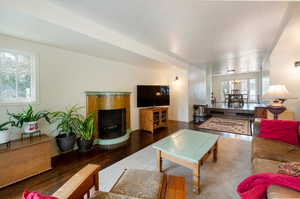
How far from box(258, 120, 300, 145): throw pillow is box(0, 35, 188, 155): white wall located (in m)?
3.24

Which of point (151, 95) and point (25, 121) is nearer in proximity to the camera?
point (25, 121)

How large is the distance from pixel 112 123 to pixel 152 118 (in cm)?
126

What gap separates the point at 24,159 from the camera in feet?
5.92

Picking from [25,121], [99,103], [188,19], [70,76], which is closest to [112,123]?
[99,103]

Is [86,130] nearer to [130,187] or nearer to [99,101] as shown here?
[99,101]

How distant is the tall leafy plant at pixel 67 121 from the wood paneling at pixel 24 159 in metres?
0.43

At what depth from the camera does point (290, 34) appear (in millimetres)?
2430

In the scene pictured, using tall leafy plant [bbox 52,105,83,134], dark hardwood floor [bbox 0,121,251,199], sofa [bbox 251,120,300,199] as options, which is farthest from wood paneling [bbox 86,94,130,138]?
sofa [bbox 251,120,300,199]

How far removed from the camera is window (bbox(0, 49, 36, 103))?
2.09 metres

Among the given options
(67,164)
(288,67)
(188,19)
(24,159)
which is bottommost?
(67,164)

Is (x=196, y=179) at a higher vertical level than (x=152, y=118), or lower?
lower

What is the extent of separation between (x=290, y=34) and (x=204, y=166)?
9.74 ft

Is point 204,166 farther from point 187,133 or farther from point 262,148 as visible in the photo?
point 262,148

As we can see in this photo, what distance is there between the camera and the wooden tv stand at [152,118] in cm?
400
